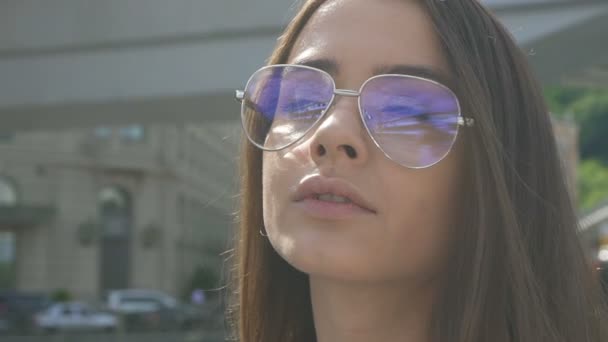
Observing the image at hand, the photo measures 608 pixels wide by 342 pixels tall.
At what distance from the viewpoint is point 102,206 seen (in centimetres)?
4603

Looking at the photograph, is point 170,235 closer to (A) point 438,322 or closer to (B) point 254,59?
(B) point 254,59

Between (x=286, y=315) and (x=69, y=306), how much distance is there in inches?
1315

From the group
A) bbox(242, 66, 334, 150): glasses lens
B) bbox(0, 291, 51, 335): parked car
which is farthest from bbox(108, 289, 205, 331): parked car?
bbox(242, 66, 334, 150): glasses lens

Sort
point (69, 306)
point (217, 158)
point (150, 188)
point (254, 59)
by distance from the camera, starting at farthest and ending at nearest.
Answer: point (217, 158), point (150, 188), point (69, 306), point (254, 59)

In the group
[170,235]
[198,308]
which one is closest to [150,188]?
[170,235]

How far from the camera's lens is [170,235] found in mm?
48281

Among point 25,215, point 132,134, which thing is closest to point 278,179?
point 25,215

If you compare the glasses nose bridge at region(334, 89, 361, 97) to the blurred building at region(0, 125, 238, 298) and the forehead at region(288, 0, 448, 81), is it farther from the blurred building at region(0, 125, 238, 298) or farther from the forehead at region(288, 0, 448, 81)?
the blurred building at region(0, 125, 238, 298)

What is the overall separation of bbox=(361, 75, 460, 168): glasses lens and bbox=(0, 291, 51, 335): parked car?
1299 inches

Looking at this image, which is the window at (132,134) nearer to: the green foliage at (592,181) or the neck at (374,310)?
the green foliage at (592,181)

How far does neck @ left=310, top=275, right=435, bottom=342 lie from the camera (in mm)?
1596

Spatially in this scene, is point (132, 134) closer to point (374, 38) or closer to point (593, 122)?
point (374, 38)

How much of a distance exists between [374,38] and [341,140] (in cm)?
21

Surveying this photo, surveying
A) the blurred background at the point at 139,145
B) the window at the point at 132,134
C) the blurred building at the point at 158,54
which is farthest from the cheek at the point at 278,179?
A: the window at the point at 132,134
